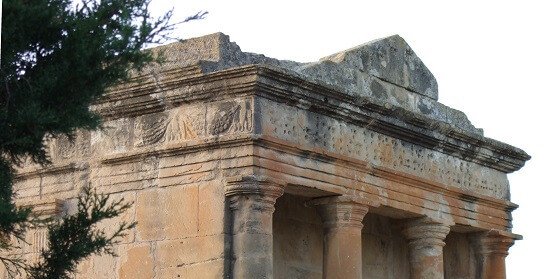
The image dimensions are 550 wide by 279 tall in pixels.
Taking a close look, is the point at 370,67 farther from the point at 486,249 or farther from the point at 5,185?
the point at 5,185

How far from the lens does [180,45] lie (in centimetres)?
1466

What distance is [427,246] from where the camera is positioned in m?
16.2

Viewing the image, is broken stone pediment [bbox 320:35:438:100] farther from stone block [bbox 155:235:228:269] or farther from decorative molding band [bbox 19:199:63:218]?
decorative molding band [bbox 19:199:63:218]

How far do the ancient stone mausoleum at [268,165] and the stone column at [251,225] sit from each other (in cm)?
1

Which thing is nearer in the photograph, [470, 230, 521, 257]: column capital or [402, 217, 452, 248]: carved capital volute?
[402, 217, 452, 248]: carved capital volute

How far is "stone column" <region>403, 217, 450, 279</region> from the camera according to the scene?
637 inches

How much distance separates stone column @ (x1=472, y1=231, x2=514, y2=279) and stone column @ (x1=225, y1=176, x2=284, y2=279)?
439 cm

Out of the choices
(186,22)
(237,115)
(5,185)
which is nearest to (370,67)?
(237,115)

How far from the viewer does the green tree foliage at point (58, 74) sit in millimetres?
10117

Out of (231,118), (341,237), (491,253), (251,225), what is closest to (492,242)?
(491,253)

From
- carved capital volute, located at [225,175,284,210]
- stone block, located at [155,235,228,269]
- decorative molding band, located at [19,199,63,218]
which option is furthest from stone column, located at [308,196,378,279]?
decorative molding band, located at [19,199,63,218]

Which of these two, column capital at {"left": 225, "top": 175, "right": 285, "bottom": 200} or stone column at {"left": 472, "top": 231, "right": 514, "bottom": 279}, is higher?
stone column at {"left": 472, "top": 231, "right": 514, "bottom": 279}

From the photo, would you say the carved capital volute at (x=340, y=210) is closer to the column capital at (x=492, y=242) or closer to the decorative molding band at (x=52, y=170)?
the decorative molding band at (x=52, y=170)

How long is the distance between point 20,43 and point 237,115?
400cm
